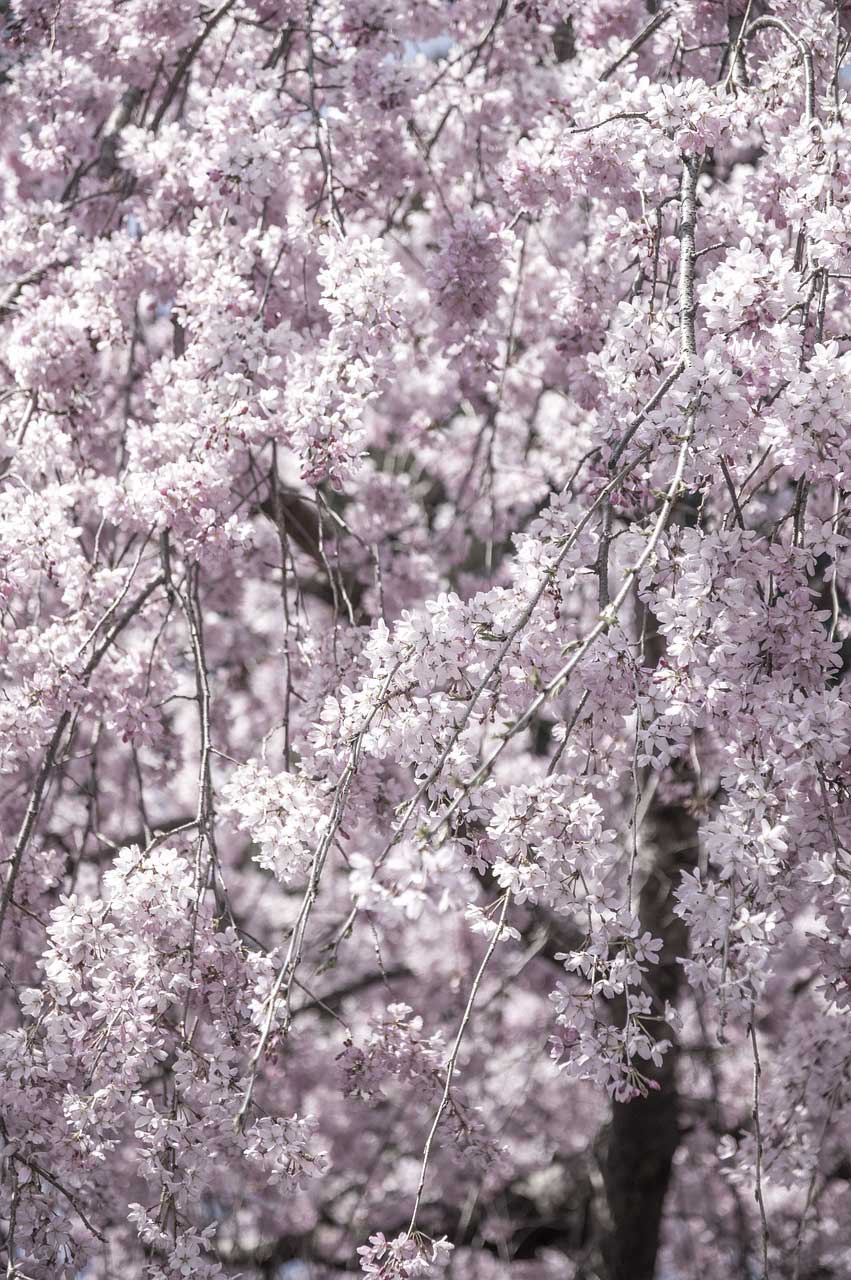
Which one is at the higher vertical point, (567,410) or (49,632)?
(567,410)

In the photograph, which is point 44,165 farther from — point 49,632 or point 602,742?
point 602,742

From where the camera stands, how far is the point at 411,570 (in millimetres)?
3666

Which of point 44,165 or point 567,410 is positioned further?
point 567,410

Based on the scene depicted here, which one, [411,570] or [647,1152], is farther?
[647,1152]

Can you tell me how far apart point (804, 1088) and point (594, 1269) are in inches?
87.3

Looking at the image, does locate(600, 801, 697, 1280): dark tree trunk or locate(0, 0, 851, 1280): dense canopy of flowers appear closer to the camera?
locate(0, 0, 851, 1280): dense canopy of flowers

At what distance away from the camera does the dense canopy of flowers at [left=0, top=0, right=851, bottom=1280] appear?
1717 mm

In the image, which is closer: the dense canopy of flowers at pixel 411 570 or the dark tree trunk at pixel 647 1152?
the dense canopy of flowers at pixel 411 570

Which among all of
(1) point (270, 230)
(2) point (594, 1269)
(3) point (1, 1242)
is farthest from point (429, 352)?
(2) point (594, 1269)

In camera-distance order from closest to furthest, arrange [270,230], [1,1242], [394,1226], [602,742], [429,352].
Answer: [602,742]
[1,1242]
[270,230]
[429,352]
[394,1226]

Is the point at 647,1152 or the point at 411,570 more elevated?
the point at 411,570

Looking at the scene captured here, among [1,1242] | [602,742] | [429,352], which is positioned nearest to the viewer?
[602,742]

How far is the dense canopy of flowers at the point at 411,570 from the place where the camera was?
172cm

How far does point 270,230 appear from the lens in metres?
2.61
